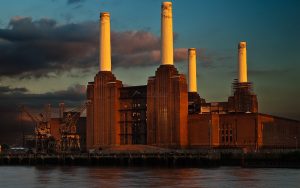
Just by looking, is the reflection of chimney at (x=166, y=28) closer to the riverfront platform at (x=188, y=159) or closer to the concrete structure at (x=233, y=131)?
the concrete structure at (x=233, y=131)

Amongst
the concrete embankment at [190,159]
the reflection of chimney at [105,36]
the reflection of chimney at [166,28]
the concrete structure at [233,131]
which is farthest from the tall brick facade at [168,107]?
the concrete embankment at [190,159]

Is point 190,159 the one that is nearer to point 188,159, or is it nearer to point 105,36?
point 188,159

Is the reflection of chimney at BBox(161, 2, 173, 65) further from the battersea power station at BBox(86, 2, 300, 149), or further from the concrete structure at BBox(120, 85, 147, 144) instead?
the concrete structure at BBox(120, 85, 147, 144)

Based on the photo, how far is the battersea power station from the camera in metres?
151

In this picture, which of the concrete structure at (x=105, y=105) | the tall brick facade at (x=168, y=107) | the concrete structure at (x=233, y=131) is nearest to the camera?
the concrete structure at (x=233, y=131)

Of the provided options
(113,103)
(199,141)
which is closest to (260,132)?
(199,141)

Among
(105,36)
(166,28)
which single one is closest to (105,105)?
(105,36)

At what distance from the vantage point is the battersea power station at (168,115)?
151m

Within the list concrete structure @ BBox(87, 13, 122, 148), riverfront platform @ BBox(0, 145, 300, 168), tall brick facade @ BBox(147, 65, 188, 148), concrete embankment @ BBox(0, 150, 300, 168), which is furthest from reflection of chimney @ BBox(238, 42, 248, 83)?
concrete embankment @ BBox(0, 150, 300, 168)

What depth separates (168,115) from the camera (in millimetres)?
153750

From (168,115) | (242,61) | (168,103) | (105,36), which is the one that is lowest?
(168,115)

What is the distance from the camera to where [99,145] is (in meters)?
164

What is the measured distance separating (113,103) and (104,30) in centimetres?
1926

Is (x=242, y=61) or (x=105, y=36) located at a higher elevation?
(x=105, y=36)
